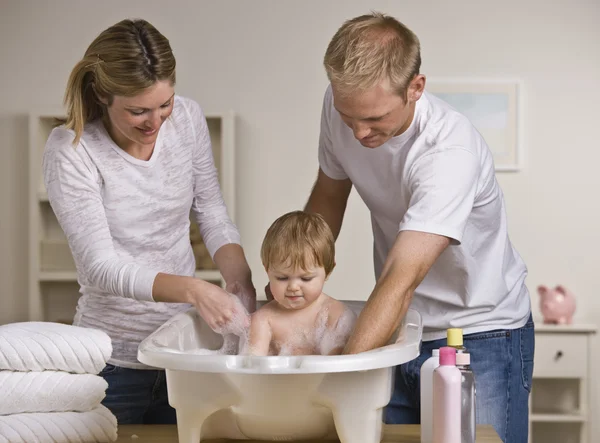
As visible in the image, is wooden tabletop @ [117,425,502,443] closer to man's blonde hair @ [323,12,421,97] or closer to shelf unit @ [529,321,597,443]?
man's blonde hair @ [323,12,421,97]

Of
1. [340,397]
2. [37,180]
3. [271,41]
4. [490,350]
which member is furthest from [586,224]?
[340,397]

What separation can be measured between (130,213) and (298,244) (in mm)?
390

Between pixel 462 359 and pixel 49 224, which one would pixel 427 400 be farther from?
pixel 49 224

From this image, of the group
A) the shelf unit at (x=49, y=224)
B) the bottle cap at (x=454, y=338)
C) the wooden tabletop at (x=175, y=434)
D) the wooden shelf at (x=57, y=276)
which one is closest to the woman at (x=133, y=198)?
the wooden tabletop at (x=175, y=434)

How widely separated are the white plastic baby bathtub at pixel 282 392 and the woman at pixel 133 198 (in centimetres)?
32

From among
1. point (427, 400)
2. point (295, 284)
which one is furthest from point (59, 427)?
point (427, 400)

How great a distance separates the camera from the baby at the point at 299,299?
1.58 meters

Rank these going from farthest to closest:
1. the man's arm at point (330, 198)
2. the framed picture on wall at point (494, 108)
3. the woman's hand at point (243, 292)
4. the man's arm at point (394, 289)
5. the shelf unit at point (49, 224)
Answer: the framed picture on wall at point (494, 108)
the shelf unit at point (49, 224)
the man's arm at point (330, 198)
the woman's hand at point (243, 292)
the man's arm at point (394, 289)

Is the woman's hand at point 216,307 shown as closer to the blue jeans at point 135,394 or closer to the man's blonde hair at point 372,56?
the blue jeans at point 135,394

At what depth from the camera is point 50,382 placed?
4.26 ft

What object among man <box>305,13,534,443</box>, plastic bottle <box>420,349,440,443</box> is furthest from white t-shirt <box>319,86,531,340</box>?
plastic bottle <box>420,349,440,443</box>

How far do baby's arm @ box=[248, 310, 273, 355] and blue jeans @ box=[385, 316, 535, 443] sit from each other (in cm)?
35

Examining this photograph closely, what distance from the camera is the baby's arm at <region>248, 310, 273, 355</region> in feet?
5.22

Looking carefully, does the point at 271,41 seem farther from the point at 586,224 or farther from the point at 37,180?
the point at 586,224
